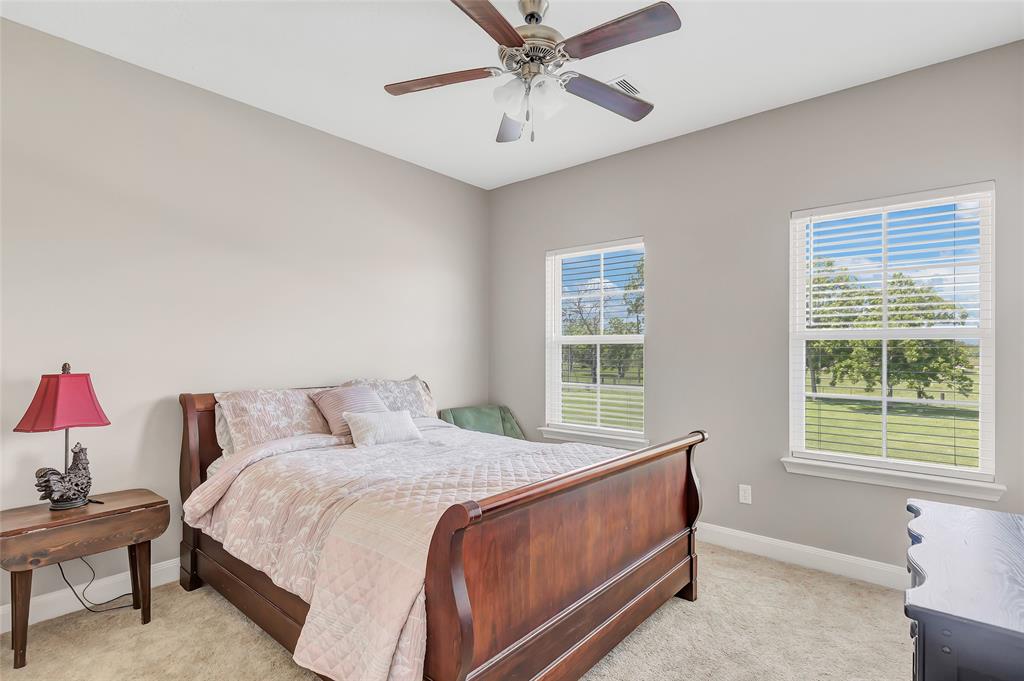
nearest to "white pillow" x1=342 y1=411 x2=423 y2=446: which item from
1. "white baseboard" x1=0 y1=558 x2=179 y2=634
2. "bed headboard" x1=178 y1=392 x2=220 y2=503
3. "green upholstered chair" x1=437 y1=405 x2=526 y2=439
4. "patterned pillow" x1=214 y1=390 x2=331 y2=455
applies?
"patterned pillow" x1=214 y1=390 x2=331 y2=455

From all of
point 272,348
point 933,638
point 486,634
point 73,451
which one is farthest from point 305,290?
point 933,638

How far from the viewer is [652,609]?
2338 mm

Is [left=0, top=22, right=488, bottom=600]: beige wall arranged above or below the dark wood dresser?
above

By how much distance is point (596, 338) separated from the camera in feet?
13.4

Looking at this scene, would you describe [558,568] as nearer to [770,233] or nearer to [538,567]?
[538,567]

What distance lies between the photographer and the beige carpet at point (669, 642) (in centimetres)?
202

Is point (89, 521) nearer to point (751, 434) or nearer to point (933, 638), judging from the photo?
point (933, 638)

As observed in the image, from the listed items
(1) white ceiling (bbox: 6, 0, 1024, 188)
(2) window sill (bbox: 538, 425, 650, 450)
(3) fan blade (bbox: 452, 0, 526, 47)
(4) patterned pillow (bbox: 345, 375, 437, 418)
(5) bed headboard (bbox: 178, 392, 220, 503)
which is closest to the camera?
(3) fan blade (bbox: 452, 0, 526, 47)

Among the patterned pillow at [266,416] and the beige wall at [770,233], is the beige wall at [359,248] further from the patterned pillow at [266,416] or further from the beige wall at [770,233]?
the patterned pillow at [266,416]

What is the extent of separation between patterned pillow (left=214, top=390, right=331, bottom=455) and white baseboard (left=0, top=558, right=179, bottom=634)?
750 millimetres

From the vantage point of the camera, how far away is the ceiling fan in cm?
169

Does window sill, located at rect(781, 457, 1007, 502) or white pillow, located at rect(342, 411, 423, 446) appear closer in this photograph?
window sill, located at rect(781, 457, 1007, 502)

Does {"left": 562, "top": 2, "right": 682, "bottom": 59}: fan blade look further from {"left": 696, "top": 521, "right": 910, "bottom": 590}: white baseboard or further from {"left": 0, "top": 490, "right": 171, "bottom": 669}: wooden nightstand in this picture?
{"left": 696, "top": 521, "right": 910, "bottom": 590}: white baseboard

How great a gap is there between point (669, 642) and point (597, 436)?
1.86 meters
